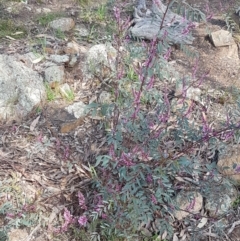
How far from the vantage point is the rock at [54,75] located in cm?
354

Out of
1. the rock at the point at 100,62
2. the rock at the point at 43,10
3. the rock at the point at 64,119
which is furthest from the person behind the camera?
the rock at the point at 43,10

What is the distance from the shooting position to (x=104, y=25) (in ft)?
14.5

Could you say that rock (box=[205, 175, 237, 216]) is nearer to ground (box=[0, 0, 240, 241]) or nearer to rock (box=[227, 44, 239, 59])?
ground (box=[0, 0, 240, 241])

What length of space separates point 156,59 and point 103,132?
1173mm

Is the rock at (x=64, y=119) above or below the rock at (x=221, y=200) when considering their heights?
below

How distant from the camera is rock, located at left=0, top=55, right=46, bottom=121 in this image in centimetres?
324

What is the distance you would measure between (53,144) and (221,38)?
1.99m

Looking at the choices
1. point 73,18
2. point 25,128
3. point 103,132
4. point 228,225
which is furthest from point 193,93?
point 73,18

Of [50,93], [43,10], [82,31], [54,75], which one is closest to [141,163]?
[50,93]

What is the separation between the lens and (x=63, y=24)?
172 inches

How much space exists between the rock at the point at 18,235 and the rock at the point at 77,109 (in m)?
1.04

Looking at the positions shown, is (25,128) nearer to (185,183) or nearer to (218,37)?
(185,183)

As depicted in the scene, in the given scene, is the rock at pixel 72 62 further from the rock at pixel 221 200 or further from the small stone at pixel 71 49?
the rock at pixel 221 200

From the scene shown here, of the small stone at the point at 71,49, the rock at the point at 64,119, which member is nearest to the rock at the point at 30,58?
the small stone at the point at 71,49
